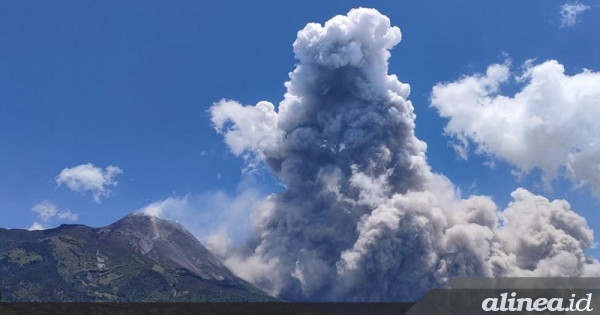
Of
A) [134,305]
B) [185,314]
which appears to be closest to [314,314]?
[185,314]

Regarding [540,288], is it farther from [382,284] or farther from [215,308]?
[215,308]

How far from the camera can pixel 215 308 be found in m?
194

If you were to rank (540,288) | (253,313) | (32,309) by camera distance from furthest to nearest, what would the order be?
(253,313), (540,288), (32,309)

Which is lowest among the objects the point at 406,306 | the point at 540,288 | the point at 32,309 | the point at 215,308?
the point at 32,309

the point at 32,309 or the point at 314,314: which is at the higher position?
the point at 314,314

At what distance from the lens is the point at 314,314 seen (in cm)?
19375

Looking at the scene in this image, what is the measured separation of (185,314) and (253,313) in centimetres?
2561

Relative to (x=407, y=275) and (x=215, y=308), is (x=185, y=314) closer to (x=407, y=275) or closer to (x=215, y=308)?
(x=215, y=308)

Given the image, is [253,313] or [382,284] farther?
[253,313]

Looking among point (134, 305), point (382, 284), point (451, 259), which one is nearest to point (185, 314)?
point (134, 305)

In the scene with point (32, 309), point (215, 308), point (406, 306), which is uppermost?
point (406, 306)

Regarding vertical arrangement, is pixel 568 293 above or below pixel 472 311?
above

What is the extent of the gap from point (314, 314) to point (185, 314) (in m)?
46.8

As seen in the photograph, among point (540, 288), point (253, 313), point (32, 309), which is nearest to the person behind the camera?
point (32, 309)
